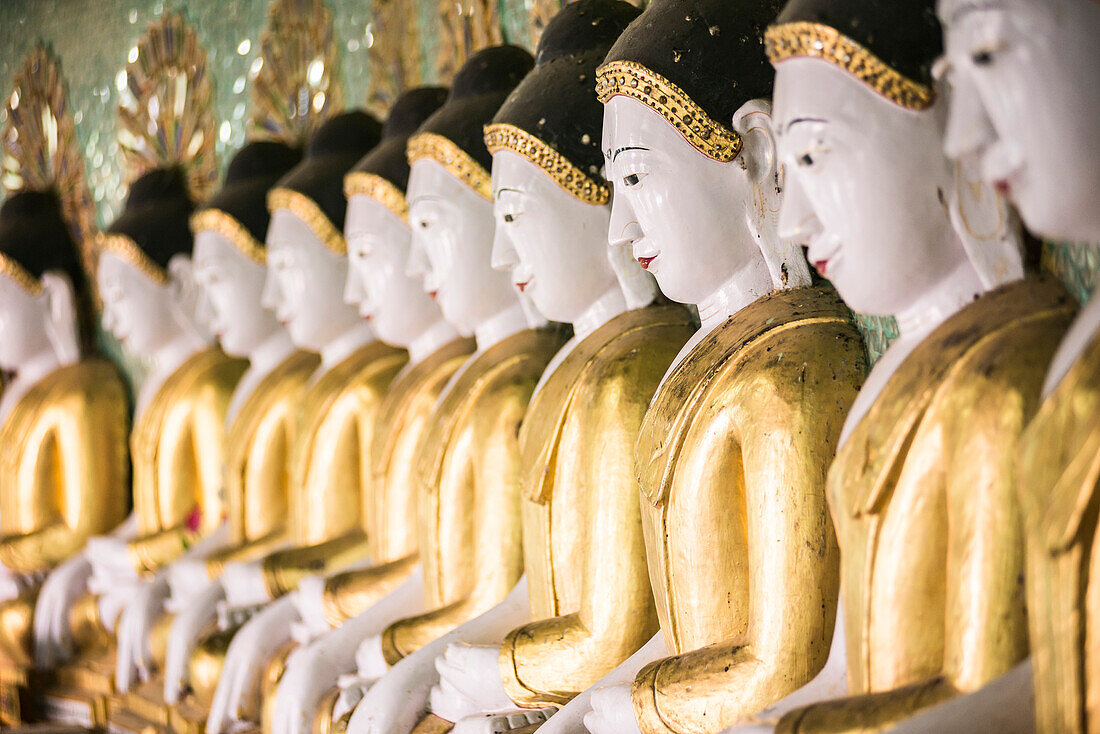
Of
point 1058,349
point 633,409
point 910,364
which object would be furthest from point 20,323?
point 1058,349

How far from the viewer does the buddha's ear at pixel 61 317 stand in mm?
4195

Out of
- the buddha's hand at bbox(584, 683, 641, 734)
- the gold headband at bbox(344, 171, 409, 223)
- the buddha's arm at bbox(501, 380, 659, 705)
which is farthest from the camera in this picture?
the gold headband at bbox(344, 171, 409, 223)

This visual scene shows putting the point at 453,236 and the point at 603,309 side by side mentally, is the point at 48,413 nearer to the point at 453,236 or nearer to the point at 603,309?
the point at 453,236

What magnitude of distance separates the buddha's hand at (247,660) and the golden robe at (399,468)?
18cm

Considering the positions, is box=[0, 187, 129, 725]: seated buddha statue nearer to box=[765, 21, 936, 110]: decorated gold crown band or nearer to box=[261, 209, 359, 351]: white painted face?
box=[261, 209, 359, 351]: white painted face

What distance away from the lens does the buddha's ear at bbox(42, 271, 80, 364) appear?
13.8ft

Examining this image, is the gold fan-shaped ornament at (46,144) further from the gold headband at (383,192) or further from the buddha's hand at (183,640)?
the gold headband at (383,192)

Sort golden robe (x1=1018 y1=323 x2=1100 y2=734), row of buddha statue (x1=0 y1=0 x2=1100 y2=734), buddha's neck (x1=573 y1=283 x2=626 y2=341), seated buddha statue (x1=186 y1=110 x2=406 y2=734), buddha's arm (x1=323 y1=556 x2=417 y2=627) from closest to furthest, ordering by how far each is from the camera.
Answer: golden robe (x1=1018 y1=323 x2=1100 y2=734)
row of buddha statue (x1=0 y1=0 x2=1100 y2=734)
buddha's neck (x1=573 y1=283 x2=626 y2=341)
buddha's arm (x1=323 y1=556 x2=417 y2=627)
seated buddha statue (x1=186 y1=110 x2=406 y2=734)

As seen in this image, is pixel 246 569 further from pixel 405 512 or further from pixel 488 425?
pixel 488 425

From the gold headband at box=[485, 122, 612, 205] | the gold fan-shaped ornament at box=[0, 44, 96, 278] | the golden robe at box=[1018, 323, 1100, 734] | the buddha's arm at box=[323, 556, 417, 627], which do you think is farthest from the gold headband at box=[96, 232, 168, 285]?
the golden robe at box=[1018, 323, 1100, 734]

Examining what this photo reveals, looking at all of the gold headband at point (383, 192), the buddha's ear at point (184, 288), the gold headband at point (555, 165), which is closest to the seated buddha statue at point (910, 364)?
the gold headband at point (555, 165)

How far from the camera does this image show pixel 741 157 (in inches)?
71.8

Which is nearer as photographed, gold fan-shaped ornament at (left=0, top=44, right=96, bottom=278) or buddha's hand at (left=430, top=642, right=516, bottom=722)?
buddha's hand at (left=430, top=642, right=516, bottom=722)

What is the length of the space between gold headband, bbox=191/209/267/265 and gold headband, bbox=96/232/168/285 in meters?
0.43
